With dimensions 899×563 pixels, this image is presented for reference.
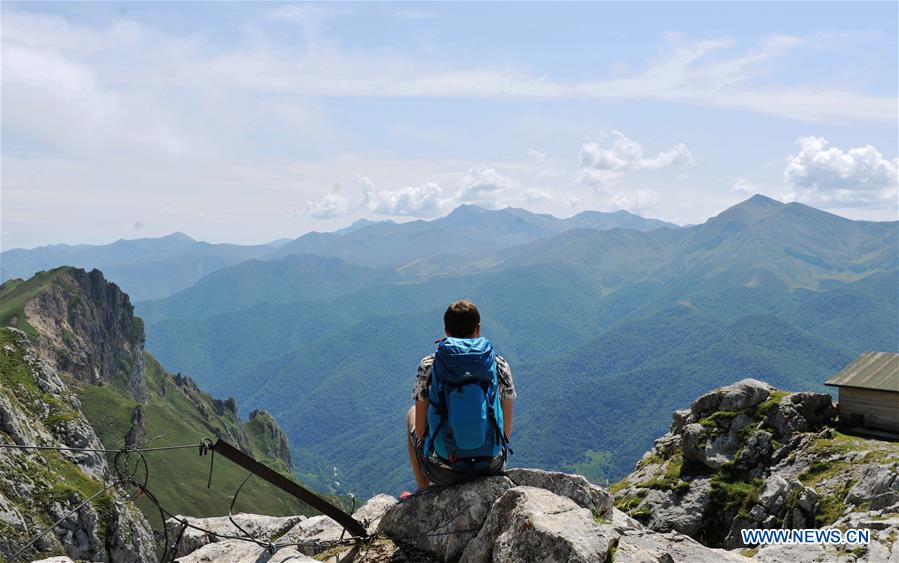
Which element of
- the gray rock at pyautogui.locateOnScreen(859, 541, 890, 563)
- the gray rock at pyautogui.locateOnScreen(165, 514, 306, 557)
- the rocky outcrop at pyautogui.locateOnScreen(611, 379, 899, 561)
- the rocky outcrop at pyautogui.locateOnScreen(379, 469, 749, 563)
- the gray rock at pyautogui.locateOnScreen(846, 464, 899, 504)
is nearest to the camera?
the rocky outcrop at pyautogui.locateOnScreen(379, 469, 749, 563)

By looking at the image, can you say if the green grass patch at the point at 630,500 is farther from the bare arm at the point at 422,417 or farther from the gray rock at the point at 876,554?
the bare arm at the point at 422,417

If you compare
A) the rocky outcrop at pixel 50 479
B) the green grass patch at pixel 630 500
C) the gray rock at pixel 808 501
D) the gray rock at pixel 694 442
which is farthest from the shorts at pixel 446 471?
the rocky outcrop at pixel 50 479

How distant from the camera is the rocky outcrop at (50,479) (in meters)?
80.2

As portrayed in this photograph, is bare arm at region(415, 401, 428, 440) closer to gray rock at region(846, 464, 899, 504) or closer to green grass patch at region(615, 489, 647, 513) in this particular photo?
gray rock at region(846, 464, 899, 504)

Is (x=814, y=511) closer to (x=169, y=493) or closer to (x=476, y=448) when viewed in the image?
(x=476, y=448)

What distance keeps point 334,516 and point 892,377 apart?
37.9 meters

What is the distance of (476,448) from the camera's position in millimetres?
12211

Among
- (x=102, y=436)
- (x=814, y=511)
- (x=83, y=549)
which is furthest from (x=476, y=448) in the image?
(x=102, y=436)

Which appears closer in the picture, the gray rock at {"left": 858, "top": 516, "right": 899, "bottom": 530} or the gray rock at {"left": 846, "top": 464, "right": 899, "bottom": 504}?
the gray rock at {"left": 858, "top": 516, "right": 899, "bottom": 530}

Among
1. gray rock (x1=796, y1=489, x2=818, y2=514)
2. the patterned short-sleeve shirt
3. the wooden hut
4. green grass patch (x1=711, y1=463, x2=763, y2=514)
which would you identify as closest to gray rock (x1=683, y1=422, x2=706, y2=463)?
green grass patch (x1=711, y1=463, x2=763, y2=514)

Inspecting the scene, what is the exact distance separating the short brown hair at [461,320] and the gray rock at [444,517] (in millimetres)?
3058

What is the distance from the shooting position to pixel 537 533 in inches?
404

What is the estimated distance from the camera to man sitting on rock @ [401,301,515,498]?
1198 centimetres

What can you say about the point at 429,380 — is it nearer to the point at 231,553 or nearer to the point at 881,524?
the point at 231,553
